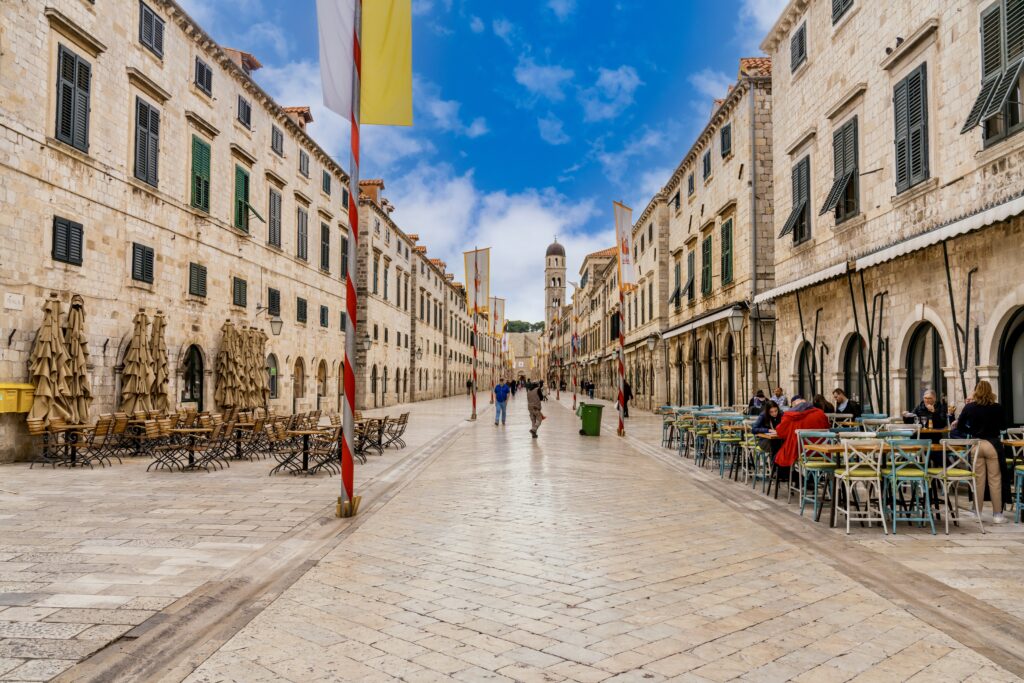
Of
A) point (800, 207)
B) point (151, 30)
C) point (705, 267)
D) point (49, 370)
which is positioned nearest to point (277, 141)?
point (151, 30)

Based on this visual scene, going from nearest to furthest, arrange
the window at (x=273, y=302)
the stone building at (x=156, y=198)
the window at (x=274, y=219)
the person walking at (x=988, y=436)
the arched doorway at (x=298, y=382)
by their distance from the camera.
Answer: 1. the person walking at (x=988, y=436)
2. the stone building at (x=156, y=198)
3. the window at (x=273, y=302)
4. the window at (x=274, y=219)
5. the arched doorway at (x=298, y=382)

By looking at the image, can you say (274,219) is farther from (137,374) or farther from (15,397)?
(15,397)

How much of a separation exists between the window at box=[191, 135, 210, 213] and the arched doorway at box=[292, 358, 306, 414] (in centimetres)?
833

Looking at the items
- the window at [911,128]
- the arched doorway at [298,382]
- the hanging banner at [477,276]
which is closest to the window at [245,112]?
the arched doorway at [298,382]

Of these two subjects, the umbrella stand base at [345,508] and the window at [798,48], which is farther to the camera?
the window at [798,48]

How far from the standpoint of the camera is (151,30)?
1748 centimetres

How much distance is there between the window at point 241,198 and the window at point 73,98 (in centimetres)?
723

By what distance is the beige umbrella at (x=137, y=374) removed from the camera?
15.7 meters

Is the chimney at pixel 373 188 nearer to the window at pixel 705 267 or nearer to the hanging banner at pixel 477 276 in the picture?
the hanging banner at pixel 477 276

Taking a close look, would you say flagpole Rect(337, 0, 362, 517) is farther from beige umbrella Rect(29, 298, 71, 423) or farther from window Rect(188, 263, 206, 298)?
window Rect(188, 263, 206, 298)

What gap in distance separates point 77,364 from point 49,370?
0.62 metres

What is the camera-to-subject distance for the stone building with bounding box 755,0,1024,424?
9711 mm

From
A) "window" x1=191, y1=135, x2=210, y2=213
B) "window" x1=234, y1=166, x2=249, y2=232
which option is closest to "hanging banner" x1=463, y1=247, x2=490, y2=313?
"window" x1=234, y1=166, x2=249, y2=232

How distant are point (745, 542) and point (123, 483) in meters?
9.20
